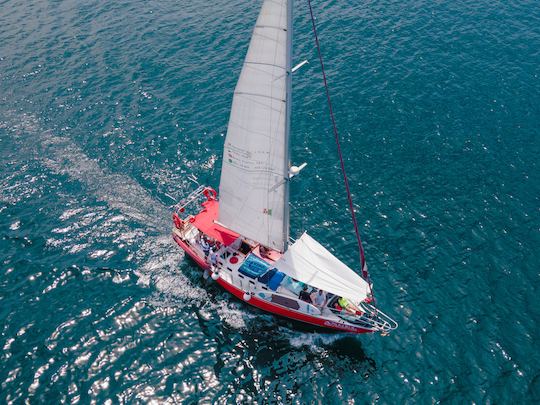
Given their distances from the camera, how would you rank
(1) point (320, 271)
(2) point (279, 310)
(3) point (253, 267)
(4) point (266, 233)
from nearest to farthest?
1. (1) point (320, 271)
2. (4) point (266, 233)
3. (2) point (279, 310)
4. (3) point (253, 267)

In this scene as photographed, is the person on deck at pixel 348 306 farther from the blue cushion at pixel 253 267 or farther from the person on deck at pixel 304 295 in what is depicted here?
the blue cushion at pixel 253 267

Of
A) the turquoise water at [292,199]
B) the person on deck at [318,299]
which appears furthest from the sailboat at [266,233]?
the turquoise water at [292,199]

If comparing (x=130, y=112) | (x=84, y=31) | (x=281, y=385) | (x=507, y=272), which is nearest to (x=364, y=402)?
(x=281, y=385)

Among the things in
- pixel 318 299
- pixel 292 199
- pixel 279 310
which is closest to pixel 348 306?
pixel 318 299

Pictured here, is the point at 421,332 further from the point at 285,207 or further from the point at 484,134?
the point at 484,134

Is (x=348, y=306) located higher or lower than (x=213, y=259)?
lower

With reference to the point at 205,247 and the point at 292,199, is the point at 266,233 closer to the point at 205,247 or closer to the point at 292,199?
the point at 205,247

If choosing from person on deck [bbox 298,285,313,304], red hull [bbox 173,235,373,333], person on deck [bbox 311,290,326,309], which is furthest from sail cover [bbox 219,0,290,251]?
person on deck [bbox 311,290,326,309]

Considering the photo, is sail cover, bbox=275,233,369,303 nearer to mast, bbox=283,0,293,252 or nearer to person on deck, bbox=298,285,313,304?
mast, bbox=283,0,293,252
